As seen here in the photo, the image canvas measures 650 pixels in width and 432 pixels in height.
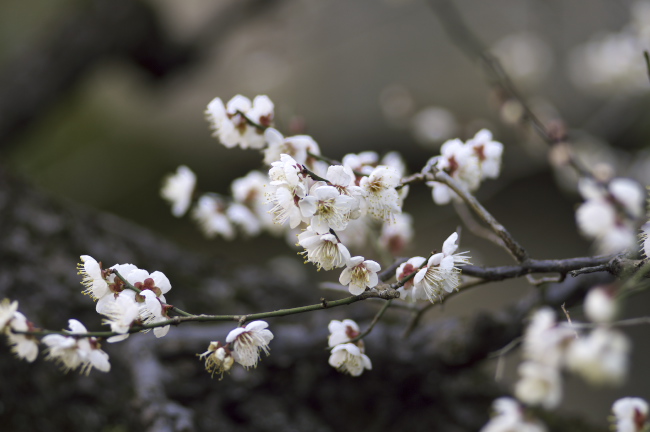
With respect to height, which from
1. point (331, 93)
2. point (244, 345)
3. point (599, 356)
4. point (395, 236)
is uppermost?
point (331, 93)

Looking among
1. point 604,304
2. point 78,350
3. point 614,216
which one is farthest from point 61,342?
point 614,216

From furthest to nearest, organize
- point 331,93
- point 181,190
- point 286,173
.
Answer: point 331,93 → point 181,190 → point 286,173

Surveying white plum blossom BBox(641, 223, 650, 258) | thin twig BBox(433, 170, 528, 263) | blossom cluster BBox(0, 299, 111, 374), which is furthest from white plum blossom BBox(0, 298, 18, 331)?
white plum blossom BBox(641, 223, 650, 258)

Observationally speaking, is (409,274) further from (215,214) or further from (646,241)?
(215,214)

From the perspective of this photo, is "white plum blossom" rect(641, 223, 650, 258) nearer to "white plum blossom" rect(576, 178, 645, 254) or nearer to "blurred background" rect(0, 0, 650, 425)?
"white plum blossom" rect(576, 178, 645, 254)

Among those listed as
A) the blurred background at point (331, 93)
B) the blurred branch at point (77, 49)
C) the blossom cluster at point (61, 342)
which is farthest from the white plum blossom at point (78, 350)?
the blurred branch at point (77, 49)

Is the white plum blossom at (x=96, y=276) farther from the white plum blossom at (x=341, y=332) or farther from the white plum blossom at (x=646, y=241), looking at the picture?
the white plum blossom at (x=646, y=241)

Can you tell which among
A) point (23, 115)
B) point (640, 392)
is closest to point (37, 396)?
point (23, 115)

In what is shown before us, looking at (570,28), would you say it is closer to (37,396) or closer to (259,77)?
(259,77)

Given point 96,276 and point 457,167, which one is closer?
point 96,276
